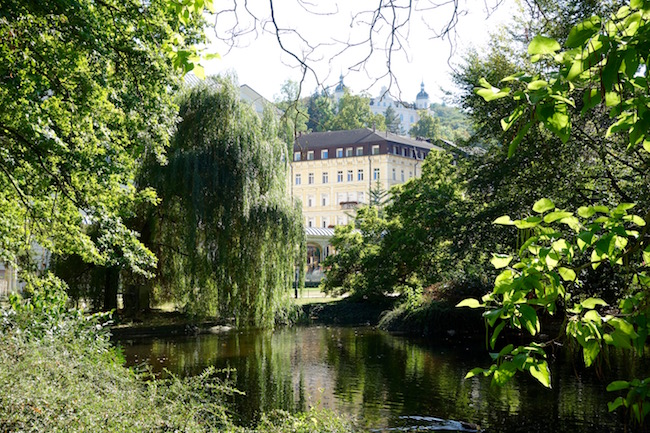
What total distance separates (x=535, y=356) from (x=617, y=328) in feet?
0.98

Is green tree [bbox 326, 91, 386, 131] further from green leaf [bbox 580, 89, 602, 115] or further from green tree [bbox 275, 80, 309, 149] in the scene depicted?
green leaf [bbox 580, 89, 602, 115]


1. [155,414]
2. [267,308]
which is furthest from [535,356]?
[267,308]

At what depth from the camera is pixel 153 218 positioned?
2152 cm

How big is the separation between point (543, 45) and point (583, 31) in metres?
0.11

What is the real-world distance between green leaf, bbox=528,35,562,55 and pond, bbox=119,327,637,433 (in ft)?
18.2

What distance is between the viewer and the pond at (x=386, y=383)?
35.8 ft

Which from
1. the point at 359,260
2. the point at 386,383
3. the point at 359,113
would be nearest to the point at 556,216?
the point at 359,113

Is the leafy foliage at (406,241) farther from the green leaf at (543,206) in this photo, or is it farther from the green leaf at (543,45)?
the green leaf at (543,45)

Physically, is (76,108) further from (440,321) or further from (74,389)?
(440,321)

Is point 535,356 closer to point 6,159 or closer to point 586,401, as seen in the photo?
point 6,159

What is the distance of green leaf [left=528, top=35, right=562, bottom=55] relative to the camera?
197 cm

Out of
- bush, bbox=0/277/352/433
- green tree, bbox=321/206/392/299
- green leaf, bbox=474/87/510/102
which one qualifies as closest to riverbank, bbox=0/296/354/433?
bush, bbox=0/277/352/433

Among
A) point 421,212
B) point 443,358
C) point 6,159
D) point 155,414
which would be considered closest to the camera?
point 155,414

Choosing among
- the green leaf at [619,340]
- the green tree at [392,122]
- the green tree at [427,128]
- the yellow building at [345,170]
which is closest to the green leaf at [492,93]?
the green leaf at [619,340]
